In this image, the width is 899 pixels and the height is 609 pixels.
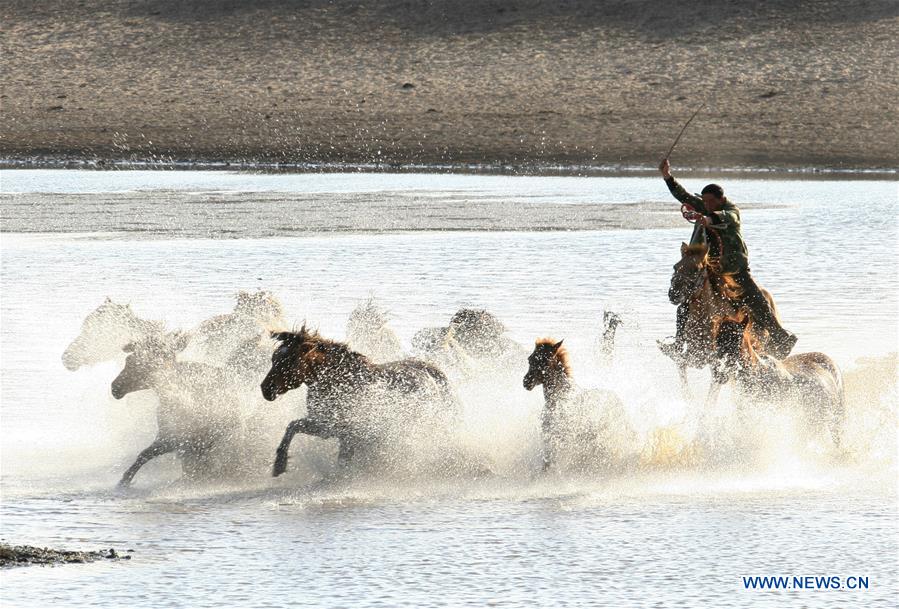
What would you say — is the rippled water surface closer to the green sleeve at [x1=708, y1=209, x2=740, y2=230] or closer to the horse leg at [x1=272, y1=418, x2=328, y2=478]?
the horse leg at [x1=272, y1=418, x2=328, y2=478]

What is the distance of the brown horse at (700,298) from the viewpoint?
9453 mm

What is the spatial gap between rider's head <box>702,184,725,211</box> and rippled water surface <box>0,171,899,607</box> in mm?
1226

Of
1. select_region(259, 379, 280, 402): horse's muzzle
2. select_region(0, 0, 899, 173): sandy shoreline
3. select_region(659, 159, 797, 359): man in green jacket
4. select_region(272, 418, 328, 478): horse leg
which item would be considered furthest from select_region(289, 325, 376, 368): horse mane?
select_region(0, 0, 899, 173): sandy shoreline

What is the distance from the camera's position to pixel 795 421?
968cm

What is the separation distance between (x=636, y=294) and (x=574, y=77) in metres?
24.7

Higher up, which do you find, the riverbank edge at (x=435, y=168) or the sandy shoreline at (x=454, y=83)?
the sandy shoreline at (x=454, y=83)

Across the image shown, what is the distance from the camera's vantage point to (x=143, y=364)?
8984 mm

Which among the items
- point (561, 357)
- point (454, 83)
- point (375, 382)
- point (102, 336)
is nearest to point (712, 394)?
point (561, 357)

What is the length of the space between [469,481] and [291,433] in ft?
3.44

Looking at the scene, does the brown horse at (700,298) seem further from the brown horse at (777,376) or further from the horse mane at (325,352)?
the horse mane at (325,352)

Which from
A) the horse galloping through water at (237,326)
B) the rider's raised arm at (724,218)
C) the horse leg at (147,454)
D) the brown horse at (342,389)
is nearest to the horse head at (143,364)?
the horse leg at (147,454)

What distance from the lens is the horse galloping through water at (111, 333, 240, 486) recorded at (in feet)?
29.2

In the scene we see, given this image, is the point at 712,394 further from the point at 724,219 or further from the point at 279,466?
the point at 279,466

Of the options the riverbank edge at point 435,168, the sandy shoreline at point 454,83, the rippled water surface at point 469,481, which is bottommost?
the rippled water surface at point 469,481
